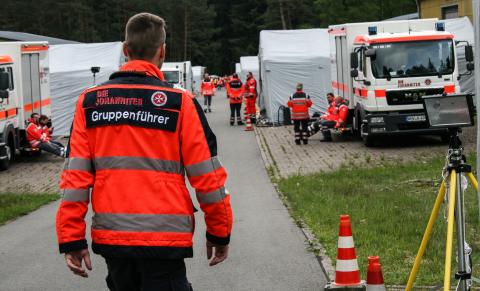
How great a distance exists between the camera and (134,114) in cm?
404

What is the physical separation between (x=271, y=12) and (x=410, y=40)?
77.6 m

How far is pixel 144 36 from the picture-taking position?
4.15 meters

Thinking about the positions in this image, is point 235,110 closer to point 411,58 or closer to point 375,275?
point 411,58

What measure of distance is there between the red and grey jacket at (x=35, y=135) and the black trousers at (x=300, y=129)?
7.00 metres

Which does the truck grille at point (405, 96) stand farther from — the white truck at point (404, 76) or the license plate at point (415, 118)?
the license plate at point (415, 118)

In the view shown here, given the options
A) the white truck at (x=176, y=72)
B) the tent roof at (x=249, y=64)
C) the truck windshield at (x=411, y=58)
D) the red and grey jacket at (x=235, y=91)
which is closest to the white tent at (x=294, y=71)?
the red and grey jacket at (x=235, y=91)

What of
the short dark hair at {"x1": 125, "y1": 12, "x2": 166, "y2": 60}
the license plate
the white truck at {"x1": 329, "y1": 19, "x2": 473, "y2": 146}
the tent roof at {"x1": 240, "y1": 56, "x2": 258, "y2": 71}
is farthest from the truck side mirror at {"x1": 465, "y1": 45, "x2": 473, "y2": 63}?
the tent roof at {"x1": 240, "y1": 56, "x2": 258, "y2": 71}

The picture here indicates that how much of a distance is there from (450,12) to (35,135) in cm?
1858

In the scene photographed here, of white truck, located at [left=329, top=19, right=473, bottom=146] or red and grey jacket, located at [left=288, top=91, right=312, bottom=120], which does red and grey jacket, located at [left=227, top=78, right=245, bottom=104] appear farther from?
white truck, located at [left=329, top=19, right=473, bottom=146]

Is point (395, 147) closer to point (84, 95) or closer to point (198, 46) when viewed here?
point (84, 95)

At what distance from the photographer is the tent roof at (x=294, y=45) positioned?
30.8 meters

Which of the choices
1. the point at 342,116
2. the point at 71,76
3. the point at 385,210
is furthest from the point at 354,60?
the point at 71,76

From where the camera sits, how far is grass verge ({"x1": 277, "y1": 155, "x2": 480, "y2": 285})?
8.10 meters

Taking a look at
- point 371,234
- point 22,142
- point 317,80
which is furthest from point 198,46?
point 371,234
